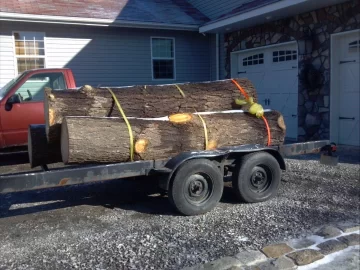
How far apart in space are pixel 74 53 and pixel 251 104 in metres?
9.07

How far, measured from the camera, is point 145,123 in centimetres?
552

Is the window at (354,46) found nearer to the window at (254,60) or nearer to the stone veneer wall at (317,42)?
the stone veneer wall at (317,42)

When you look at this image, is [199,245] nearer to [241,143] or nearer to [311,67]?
[241,143]

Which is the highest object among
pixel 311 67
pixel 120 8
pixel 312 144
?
pixel 120 8

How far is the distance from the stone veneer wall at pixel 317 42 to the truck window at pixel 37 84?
6163mm

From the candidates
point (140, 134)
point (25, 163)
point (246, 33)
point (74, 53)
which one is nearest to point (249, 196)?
point (140, 134)

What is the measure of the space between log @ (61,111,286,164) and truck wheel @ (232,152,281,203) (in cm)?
31

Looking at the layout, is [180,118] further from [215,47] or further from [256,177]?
[215,47]

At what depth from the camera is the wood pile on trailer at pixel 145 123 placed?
5.24m

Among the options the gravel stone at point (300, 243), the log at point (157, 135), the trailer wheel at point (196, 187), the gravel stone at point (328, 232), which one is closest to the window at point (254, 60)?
the log at point (157, 135)

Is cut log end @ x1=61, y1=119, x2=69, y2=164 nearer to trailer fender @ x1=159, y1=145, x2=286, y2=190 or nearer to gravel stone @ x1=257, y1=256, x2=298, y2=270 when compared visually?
trailer fender @ x1=159, y1=145, x2=286, y2=190

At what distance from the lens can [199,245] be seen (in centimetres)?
455

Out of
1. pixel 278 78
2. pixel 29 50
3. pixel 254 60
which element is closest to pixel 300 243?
pixel 278 78

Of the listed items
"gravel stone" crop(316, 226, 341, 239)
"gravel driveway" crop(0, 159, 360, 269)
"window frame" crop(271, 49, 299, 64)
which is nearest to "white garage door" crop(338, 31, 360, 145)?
"window frame" crop(271, 49, 299, 64)
